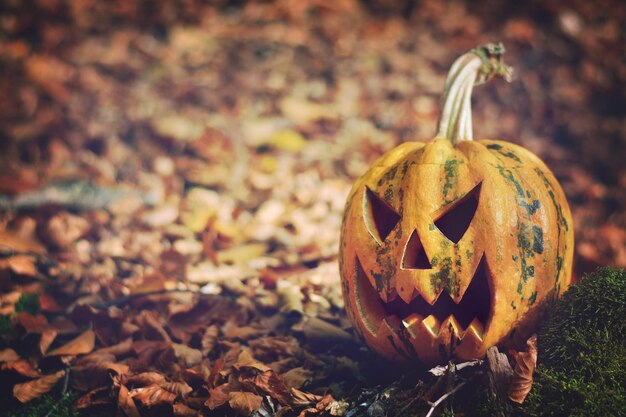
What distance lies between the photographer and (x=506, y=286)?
2.24 m

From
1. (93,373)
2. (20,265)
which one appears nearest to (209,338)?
(93,373)

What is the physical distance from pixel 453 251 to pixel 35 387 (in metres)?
2.10

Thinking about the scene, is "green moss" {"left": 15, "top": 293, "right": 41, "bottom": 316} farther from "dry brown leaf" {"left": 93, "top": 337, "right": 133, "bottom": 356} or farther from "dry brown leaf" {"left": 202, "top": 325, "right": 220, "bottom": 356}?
"dry brown leaf" {"left": 202, "top": 325, "right": 220, "bottom": 356}

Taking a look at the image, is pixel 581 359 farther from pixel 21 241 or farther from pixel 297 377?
pixel 21 241

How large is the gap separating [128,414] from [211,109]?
13.9 ft

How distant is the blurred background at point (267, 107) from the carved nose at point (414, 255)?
63.9 inches

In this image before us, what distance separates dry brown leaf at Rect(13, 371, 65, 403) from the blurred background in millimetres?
1267

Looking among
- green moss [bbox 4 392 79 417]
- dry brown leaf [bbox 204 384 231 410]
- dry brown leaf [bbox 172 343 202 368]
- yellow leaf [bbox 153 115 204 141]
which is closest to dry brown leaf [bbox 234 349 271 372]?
dry brown leaf [bbox 204 384 231 410]

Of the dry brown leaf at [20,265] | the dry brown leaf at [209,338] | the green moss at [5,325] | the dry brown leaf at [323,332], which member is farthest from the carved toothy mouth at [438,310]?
the dry brown leaf at [20,265]

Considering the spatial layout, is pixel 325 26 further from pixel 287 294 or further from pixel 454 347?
pixel 454 347

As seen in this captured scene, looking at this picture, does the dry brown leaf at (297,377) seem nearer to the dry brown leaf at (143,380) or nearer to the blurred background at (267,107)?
the dry brown leaf at (143,380)

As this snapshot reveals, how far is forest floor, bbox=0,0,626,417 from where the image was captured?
272 centimetres

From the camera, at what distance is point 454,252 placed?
7.45ft

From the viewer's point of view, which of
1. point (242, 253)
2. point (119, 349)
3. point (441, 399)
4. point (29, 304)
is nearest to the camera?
point (441, 399)
